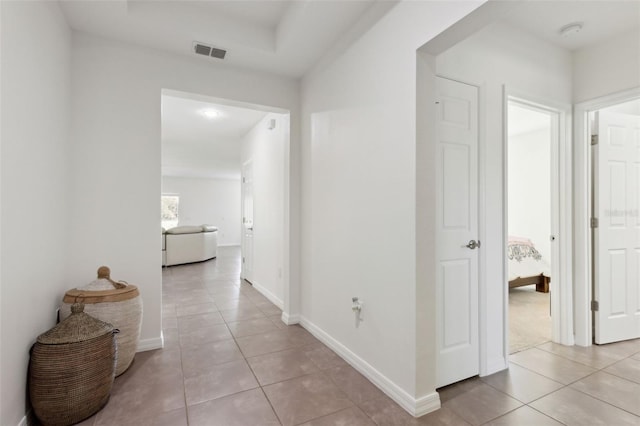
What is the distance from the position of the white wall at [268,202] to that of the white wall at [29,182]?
1.86 metres

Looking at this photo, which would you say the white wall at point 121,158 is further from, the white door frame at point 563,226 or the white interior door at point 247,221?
the white door frame at point 563,226

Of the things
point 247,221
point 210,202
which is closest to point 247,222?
point 247,221

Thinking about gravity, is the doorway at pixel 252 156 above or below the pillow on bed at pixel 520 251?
above

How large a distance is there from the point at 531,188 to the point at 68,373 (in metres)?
6.59

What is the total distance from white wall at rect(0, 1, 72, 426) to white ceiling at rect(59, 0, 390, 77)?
0.29m

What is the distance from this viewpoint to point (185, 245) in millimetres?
6828

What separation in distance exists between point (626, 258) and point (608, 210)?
19.0 inches

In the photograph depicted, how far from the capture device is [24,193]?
1.54 metres

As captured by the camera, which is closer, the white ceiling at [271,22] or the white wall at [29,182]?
the white wall at [29,182]

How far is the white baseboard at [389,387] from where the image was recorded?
1.69m

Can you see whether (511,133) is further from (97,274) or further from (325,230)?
(97,274)

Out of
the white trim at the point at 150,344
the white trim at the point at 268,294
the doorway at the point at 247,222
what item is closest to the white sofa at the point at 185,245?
the doorway at the point at 247,222

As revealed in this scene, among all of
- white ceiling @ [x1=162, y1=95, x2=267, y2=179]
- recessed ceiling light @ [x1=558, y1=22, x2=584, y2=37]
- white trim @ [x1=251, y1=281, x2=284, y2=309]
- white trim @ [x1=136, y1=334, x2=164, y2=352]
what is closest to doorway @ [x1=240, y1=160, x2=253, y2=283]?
white trim @ [x1=251, y1=281, x2=284, y2=309]

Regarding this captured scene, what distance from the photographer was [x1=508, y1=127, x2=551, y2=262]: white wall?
520 cm
